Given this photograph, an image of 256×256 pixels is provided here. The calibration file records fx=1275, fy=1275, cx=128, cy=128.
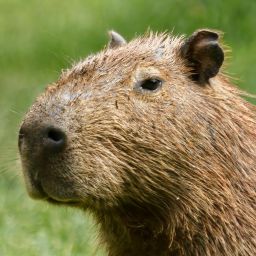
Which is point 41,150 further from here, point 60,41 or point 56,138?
point 60,41

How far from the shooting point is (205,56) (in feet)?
18.9

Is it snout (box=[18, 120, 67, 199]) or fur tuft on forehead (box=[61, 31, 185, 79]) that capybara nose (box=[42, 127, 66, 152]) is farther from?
fur tuft on forehead (box=[61, 31, 185, 79])

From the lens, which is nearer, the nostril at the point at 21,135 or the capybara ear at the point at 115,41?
the nostril at the point at 21,135

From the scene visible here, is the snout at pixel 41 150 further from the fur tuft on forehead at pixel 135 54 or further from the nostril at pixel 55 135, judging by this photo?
the fur tuft on forehead at pixel 135 54

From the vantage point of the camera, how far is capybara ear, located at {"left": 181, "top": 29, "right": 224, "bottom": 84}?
18.9 ft

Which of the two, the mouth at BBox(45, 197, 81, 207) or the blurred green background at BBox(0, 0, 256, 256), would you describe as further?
the blurred green background at BBox(0, 0, 256, 256)

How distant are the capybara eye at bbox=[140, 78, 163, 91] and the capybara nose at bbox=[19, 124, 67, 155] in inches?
20.6

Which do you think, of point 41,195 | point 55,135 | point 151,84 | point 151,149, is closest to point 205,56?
point 151,84

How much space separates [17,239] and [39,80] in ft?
16.9

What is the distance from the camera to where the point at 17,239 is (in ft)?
25.3

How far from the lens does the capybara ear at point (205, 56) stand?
5.75 meters

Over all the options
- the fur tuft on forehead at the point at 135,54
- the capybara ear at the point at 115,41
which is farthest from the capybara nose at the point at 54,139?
the capybara ear at the point at 115,41

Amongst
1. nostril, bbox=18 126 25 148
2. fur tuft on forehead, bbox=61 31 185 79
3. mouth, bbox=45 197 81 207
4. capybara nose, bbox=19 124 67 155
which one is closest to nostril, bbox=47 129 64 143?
capybara nose, bbox=19 124 67 155

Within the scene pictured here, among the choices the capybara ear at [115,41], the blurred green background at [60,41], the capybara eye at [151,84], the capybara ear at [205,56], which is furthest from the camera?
the blurred green background at [60,41]
